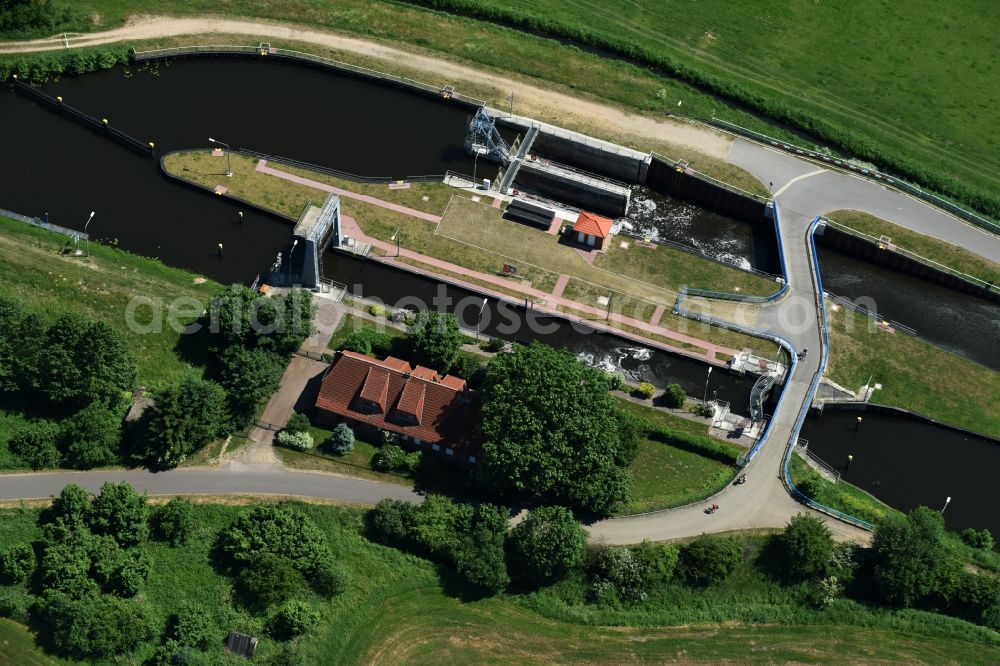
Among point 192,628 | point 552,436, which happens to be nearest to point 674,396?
point 552,436

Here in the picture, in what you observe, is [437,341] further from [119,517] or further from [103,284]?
[103,284]

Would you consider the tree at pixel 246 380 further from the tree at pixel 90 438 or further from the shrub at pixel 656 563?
the shrub at pixel 656 563

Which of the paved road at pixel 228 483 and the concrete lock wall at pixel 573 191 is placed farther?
the concrete lock wall at pixel 573 191

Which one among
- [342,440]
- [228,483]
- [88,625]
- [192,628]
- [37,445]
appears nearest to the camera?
[88,625]

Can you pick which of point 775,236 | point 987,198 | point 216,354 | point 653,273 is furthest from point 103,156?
point 987,198

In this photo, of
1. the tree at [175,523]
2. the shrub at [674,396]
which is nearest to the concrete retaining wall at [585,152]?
the shrub at [674,396]

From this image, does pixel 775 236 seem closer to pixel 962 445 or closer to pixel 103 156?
pixel 962 445
